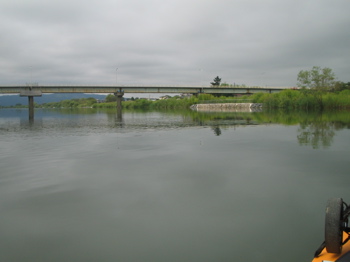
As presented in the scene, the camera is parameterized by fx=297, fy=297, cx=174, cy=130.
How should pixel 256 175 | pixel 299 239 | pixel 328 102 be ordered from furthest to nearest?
pixel 328 102 → pixel 256 175 → pixel 299 239

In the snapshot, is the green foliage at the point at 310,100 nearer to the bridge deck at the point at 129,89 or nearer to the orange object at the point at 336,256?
the bridge deck at the point at 129,89

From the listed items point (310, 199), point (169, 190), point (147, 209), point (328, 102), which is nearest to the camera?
point (147, 209)

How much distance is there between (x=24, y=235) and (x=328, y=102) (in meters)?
94.1

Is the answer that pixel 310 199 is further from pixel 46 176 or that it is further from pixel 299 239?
pixel 46 176

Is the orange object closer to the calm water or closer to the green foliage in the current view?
the calm water

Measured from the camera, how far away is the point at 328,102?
8675 centimetres

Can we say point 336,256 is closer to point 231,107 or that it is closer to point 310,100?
point 310,100

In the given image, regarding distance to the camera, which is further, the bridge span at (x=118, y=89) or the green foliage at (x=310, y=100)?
the bridge span at (x=118, y=89)

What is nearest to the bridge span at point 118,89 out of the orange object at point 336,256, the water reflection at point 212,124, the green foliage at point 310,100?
the green foliage at point 310,100

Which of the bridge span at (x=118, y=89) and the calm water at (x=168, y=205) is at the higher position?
the bridge span at (x=118, y=89)

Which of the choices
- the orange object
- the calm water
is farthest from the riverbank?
the orange object

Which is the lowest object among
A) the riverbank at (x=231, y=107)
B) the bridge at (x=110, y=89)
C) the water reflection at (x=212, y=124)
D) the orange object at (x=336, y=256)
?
the orange object at (x=336, y=256)

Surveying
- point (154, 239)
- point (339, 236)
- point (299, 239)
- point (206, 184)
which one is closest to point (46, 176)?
point (206, 184)

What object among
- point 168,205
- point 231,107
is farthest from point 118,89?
point 168,205
